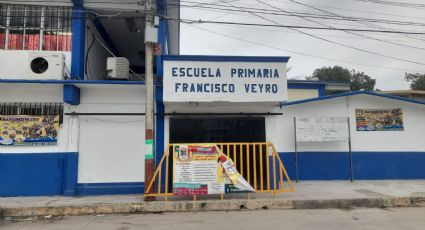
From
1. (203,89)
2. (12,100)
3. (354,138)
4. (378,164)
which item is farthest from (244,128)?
(12,100)

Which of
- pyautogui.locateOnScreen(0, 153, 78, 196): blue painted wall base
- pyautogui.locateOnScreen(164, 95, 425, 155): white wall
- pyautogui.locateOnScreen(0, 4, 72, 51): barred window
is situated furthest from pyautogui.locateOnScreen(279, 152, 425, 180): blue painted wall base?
pyautogui.locateOnScreen(0, 4, 72, 51): barred window

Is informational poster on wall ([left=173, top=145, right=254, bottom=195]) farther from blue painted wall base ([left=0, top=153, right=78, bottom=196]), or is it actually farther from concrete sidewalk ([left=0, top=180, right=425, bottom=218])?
blue painted wall base ([left=0, top=153, right=78, bottom=196])

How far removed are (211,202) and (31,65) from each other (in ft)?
20.9

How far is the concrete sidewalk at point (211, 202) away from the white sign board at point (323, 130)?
2.46 metres

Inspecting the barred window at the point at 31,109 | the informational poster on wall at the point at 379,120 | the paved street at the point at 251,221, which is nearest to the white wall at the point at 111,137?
the barred window at the point at 31,109

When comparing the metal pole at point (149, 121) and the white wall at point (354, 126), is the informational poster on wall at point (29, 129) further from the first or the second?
the white wall at point (354, 126)

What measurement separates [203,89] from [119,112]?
2707 mm

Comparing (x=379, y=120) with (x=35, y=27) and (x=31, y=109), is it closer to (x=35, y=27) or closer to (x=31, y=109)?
(x=31, y=109)

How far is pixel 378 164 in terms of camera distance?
11898 millimetres

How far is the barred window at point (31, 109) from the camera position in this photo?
31.1ft

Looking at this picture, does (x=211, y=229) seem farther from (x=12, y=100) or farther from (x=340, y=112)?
(x=340, y=112)

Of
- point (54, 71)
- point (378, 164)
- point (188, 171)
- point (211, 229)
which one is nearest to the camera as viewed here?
point (211, 229)

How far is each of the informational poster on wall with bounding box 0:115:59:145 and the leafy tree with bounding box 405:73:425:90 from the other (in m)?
49.5

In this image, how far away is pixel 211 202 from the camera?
814cm
